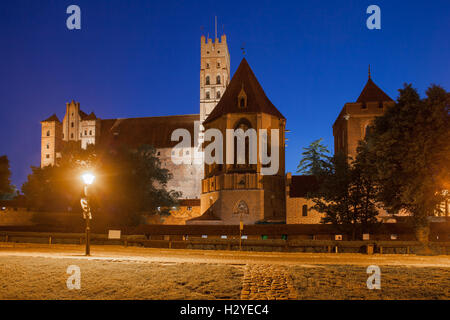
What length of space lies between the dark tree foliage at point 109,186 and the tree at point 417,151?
30474mm

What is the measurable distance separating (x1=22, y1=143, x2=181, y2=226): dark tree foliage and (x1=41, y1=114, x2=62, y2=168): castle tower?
43298 millimetres

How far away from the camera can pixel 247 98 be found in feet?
185

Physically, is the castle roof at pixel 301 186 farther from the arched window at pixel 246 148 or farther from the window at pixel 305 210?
the arched window at pixel 246 148

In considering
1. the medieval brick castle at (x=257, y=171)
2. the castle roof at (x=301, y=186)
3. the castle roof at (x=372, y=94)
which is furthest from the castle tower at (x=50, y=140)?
the castle roof at (x=372, y=94)

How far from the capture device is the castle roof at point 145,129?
106438 millimetres

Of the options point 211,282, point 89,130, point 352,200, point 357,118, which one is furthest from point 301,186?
point 89,130

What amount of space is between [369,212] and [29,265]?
24.6m

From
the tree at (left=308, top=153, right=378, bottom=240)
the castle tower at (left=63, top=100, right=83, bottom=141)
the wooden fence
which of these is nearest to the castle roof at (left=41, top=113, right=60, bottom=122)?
the castle tower at (left=63, top=100, right=83, bottom=141)

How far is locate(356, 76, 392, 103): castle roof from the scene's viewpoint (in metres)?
53.9

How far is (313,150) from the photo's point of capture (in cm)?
7519

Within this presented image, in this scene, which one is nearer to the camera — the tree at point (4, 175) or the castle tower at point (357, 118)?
the castle tower at point (357, 118)

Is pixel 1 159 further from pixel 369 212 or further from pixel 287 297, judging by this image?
pixel 287 297

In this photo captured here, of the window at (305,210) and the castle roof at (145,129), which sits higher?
the castle roof at (145,129)

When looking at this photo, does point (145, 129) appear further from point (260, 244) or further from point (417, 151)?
point (417, 151)
